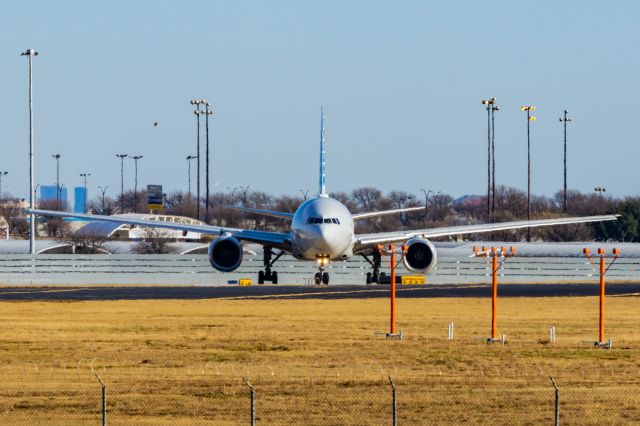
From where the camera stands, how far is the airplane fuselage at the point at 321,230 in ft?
228

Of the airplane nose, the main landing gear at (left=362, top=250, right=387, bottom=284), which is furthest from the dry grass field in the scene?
the main landing gear at (left=362, top=250, right=387, bottom=284)

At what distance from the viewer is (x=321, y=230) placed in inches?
2721

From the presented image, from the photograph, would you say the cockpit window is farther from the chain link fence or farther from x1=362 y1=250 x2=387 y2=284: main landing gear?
the chain link fence

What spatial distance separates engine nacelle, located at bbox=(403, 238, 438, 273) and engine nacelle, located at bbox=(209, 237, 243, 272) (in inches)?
357

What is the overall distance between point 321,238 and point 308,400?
38.8 meters

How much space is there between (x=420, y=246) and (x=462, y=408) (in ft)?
153

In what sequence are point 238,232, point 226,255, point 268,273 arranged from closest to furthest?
point 226,255 → point 238,232 → point 268,273

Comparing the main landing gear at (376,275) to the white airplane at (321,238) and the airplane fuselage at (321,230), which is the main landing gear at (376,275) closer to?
the white airplane at (321,238)

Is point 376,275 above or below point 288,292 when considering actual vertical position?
above

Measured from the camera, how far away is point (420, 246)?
249ft

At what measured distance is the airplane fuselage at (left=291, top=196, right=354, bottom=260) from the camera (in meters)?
69.4

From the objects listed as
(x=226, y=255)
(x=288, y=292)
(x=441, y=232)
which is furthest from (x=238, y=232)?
(x=441, y=232)

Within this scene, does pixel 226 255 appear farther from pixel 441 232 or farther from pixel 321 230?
pixel 441 232

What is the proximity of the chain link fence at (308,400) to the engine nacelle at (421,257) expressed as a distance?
40.1 meters
